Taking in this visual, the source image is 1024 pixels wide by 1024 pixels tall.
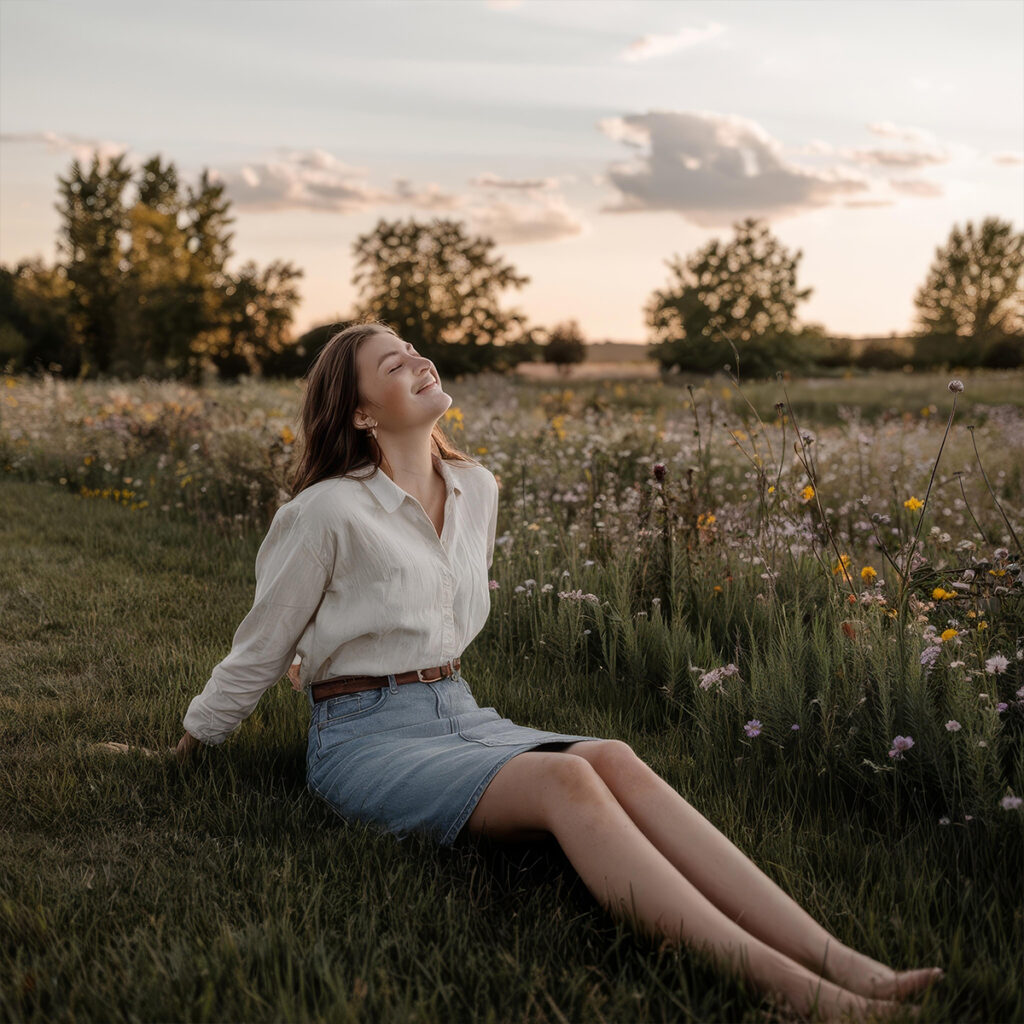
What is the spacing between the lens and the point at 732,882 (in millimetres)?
2082

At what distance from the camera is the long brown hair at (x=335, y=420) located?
3.04m

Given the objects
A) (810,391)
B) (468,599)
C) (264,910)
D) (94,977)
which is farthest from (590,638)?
(810,391)

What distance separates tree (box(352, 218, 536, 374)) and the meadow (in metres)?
37.3

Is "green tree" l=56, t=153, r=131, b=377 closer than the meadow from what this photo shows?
No

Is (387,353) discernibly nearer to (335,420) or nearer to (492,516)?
(335,420)

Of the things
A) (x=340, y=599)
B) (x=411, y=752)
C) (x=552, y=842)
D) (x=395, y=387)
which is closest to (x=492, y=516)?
(x=395, y=387)

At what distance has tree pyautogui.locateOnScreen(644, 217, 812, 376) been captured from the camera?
38.5 m

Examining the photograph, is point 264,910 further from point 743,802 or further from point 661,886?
point 743,802

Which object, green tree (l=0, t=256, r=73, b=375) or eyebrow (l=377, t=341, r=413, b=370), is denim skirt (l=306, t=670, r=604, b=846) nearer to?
eyebrow (l=377, t=341, r=413, b=370)

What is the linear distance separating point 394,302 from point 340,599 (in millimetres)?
41051

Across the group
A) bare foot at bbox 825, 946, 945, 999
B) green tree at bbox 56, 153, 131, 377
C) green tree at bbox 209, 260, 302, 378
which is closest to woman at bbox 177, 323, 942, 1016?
bare foot at bbox 825, 946, 945, 999

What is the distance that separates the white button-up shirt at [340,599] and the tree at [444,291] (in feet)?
129

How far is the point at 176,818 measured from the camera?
2875mm

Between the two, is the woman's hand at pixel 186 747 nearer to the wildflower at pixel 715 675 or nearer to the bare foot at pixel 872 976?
the wildflower at pixel 715 675
